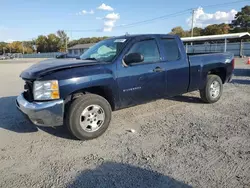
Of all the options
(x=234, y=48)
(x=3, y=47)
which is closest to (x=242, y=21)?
(x=234, y=48)

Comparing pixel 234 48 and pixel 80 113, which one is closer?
pixel 80 113

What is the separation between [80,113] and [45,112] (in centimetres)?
57

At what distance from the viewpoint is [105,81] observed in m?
4.36

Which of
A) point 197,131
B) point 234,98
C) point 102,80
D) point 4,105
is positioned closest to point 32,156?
point 102,80

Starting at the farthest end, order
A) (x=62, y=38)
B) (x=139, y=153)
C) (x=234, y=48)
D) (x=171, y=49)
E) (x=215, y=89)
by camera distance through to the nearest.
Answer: (x=62, y=38) < (x=234, y=48) < (x=215, y=89) < (x=171, y=49) < (x=139, y=153)

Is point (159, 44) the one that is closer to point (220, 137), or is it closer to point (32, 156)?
point (220, 137)

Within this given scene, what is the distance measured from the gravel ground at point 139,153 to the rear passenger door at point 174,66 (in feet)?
2.18

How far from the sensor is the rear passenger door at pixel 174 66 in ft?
17.4

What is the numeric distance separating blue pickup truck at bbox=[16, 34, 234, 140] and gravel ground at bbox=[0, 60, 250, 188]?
1.58ft

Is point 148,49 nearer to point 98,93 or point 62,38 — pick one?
point 98,93

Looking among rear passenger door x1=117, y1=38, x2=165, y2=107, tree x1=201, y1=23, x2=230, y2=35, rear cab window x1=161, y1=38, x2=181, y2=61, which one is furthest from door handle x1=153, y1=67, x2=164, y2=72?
tree x1=201, y1=23, x2=230, y2=35

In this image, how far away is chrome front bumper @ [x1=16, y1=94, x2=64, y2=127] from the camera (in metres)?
3.90

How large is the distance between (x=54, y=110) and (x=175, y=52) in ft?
10.1

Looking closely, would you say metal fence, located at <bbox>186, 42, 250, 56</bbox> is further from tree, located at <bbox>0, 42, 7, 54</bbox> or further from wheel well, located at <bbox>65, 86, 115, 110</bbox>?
tree, located at <bbox>0, 42, 7, 54</bbox>
